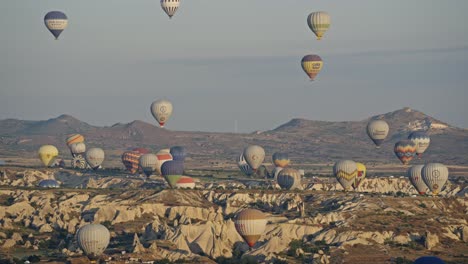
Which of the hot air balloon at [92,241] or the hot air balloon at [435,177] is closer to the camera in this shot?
the hot air balloon at [92,241]

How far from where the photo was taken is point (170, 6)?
7638 inches

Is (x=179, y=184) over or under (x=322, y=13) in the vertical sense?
under

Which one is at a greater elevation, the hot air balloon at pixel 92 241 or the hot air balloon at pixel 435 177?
the hot air balloon at pixel 435 177

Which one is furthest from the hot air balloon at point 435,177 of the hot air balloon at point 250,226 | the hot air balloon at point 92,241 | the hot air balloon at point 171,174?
the hot air balloon at point 92,241

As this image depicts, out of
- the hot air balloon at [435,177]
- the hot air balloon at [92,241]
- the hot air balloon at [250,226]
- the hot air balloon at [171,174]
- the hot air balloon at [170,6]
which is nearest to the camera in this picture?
the hot air balloon at [92,241]

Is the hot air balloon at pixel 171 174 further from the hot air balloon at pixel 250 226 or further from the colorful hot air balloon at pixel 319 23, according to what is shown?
the hot air balloon at pixel 250 226

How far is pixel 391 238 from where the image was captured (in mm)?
158250

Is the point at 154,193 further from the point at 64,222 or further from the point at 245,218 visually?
the point at 245,218

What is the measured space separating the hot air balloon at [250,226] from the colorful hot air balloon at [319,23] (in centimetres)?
5283

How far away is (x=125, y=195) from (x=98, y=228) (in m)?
41.3

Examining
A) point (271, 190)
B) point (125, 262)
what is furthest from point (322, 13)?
point (125, 262)

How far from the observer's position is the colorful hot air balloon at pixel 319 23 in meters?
195

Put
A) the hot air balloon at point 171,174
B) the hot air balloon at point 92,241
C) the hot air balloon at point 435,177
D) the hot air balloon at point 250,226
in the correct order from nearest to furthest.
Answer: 1. the hot air balloon at point 92,241
2. the hot air balloon at point 250,226
3. the hot air balloon at point 435,177
4. the hot air balloon at point 171,174

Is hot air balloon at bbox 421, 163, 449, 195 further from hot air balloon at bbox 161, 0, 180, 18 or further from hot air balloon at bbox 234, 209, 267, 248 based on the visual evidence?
hot air balloon at bbox 234, 209, 267, 248
